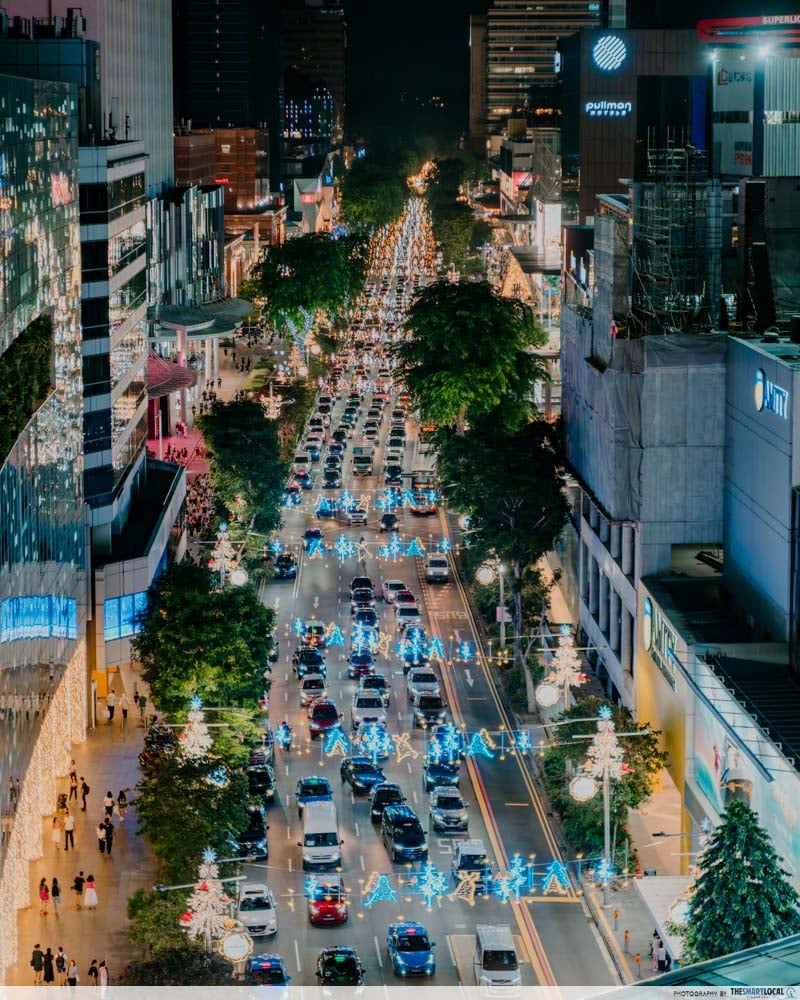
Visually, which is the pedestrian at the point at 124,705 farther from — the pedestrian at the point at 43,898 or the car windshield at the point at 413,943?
the car windshield at the point at 413,943

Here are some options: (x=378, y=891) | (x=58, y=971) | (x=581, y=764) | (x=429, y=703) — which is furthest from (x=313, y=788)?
(x=58, y=971)

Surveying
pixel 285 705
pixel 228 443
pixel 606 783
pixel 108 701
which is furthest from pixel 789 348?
pixel 228 443

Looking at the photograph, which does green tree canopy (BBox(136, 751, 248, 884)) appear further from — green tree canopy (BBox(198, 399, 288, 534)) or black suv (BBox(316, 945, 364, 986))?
green tree canopy (BBox(198, 399, 288, 534))

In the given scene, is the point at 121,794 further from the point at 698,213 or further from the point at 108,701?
the point at 698,213

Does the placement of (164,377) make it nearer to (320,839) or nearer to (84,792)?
(84,792)

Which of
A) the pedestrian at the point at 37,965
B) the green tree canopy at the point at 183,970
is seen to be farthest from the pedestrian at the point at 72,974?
the green tree canopy at the point at 183,970

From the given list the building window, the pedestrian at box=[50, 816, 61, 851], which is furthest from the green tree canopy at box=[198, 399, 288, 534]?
the pedestrian at box=[50, 816, 61, 851]

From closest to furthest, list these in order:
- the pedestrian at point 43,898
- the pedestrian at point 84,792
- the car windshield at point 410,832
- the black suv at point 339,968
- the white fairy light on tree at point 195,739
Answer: the black suv at point 339,968, the pedestrian at point 43,898, the white fairy light on tree at point 195,739, the car windshield at point 410,832, the pedestrian at point 84,792
